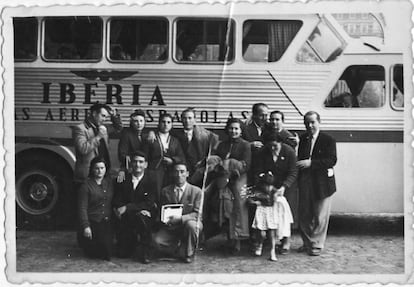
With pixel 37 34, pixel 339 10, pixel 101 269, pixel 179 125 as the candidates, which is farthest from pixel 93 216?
pixel 339 10

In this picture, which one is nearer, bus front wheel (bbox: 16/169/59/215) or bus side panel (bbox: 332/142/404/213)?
bus side panel (bbox: 332/142/404/213)

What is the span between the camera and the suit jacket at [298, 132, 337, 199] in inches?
84.4

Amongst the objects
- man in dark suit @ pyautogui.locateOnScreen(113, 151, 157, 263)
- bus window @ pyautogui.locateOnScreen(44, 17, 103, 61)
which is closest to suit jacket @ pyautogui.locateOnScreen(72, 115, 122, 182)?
man in dark suit @ pyautogui.locateOnScreen(113, 151, 157, 263)

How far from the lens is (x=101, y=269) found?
2158 millimetres

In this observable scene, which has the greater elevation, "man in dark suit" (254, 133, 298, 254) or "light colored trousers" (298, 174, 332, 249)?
"man in dark suit" (254, 133, 298, 254)

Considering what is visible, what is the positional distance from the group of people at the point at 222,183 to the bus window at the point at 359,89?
9cm

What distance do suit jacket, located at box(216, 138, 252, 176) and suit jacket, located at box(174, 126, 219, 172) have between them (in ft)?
0.09

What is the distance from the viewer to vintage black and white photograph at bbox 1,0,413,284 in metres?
2.12

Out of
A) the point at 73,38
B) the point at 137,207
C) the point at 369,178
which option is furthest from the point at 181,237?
the point at 73,38

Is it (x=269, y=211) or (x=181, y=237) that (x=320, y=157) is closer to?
(x=269, y=211)

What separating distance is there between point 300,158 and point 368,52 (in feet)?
1.32

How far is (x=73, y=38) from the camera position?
7.18 feet

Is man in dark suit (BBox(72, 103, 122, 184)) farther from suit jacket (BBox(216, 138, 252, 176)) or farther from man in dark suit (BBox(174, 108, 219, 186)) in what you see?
suit jacket (BBox(216, 138, 252, 176))

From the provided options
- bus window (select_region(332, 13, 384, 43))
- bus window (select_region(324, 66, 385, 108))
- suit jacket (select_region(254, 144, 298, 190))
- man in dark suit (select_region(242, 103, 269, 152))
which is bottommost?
suit jacket (select_region(254, 144, 298, 190))
